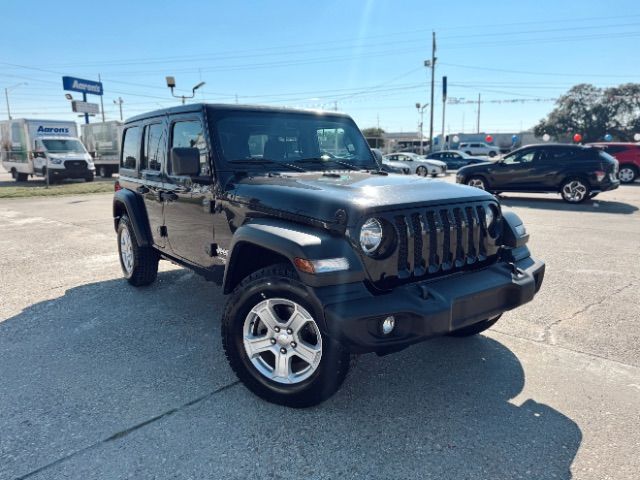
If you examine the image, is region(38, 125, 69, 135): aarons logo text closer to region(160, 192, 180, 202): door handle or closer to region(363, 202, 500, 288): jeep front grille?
region(160, 192, 180, 202): door handle

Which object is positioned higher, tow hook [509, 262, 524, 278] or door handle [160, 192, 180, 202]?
door handle [160, 192, 180, 202]

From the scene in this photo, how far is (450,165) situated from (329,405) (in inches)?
1158

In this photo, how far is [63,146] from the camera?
2097cm

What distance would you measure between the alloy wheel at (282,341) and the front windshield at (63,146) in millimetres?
21353

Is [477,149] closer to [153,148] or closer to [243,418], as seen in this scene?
[153,148]

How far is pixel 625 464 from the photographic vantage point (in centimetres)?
237

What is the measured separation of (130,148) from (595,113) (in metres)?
74.9

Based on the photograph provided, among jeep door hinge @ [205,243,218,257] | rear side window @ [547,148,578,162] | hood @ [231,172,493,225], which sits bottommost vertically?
jeep door hinge @ [205,243,218,257]

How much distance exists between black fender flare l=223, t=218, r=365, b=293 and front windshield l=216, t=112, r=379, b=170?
3.25 ft

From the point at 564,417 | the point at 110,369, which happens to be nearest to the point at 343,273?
the point at 564,417

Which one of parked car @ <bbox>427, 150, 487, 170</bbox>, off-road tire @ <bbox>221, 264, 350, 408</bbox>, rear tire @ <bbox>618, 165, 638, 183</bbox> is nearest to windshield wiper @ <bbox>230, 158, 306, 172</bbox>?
off-road tire @ <bbox>221, 264, 350, 408</bbox>

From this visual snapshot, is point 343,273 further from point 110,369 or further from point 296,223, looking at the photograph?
point 110,369

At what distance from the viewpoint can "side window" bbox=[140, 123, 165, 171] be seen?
4512mm

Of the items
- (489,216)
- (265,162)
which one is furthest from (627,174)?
(265,162)
